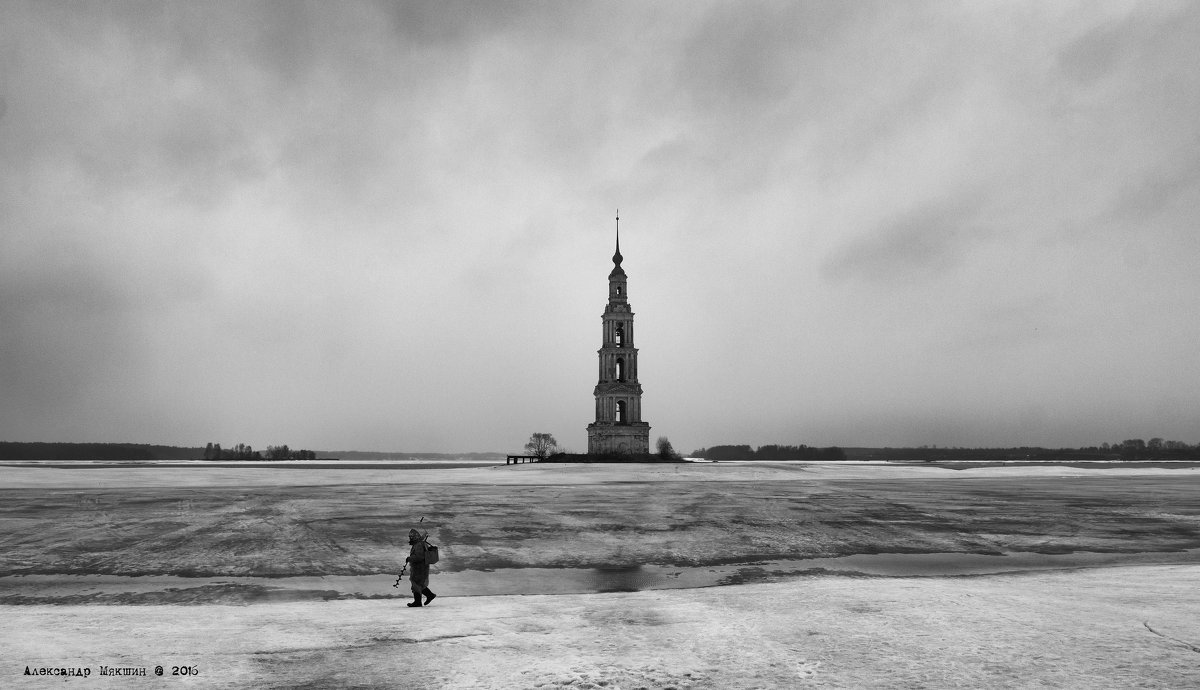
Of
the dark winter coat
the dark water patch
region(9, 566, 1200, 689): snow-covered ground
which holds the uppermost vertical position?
the dark winter coat

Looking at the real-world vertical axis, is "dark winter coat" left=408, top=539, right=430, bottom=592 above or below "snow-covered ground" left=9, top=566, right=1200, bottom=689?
above

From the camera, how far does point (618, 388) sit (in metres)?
115

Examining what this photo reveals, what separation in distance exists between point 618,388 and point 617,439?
28.2 ft

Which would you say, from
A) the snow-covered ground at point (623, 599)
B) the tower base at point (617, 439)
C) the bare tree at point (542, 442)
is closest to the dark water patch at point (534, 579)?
the snow-covered ground at point (623, 599)

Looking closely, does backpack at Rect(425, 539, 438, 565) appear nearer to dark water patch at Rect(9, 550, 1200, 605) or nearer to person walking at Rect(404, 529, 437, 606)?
person walking at Rect(404, 529, 437, 606)

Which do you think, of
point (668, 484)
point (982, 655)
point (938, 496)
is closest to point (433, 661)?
point (982, 655)

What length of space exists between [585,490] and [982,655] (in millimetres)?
34604

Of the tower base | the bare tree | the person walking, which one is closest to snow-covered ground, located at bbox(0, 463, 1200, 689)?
the person walking

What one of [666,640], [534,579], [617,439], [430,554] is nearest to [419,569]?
[430,554]

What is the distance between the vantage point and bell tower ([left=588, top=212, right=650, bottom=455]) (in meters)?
112

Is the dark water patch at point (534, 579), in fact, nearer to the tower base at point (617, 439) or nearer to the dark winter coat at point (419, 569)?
the dark winter coat at point (419, 569)

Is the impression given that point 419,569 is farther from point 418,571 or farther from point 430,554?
point 430,554

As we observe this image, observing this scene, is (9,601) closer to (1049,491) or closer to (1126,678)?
(1126,678)

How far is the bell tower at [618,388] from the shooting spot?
112m
